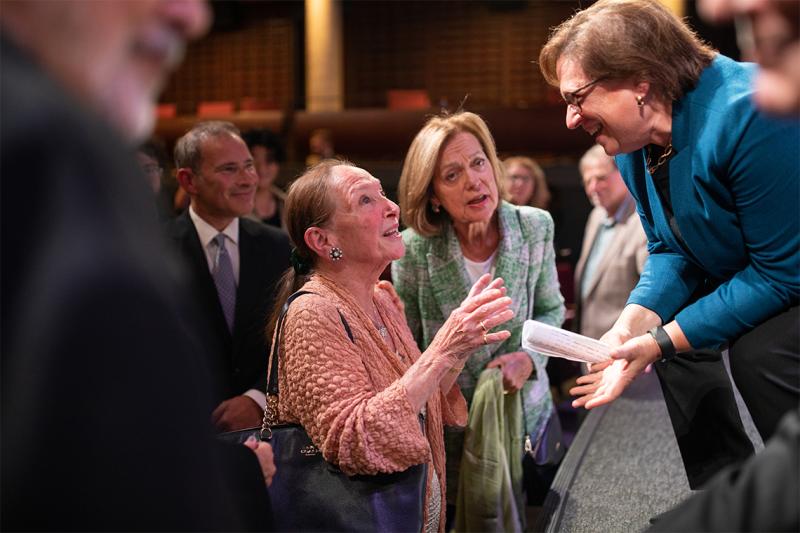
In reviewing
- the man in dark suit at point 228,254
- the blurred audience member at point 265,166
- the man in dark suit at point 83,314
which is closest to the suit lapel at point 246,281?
the man in dark suit at point 228,254

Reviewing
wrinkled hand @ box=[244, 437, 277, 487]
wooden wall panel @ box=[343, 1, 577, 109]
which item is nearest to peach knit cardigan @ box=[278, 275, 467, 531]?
wrinkled hand @ box=[244, 437, 277, 487]

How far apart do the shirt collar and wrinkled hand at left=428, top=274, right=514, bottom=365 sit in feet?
4.24

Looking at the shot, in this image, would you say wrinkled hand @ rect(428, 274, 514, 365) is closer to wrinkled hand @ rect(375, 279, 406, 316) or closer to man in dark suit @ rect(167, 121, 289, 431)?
wrinkled hand @ rect(375, 279, 406, 316)

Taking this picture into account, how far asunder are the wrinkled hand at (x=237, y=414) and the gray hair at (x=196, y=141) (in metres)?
1.02

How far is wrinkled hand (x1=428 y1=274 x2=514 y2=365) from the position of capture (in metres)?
1.96

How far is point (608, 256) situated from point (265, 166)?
1.90 m

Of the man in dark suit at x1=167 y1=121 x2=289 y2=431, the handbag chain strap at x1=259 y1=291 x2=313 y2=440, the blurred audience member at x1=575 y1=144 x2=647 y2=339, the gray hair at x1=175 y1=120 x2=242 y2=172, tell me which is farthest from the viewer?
the blurred audience member at x1=575 y1=144 x2=647 y2=339

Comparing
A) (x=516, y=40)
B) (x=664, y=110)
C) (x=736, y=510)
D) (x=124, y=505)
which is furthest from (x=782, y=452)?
(x=516, y=40)

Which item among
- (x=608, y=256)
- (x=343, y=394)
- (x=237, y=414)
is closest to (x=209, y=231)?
(x=237, y=414)

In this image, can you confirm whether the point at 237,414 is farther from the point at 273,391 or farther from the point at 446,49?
the point at 446,49

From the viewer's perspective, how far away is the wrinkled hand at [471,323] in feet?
6.44

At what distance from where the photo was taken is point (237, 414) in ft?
8.48

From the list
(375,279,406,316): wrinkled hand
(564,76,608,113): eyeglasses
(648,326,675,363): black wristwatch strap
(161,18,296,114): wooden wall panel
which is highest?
(161,18,296,114): wooden wall panel

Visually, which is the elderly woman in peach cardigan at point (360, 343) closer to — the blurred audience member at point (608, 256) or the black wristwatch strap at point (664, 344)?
the black wristwatch strap at point (664, 344)
